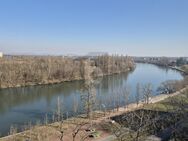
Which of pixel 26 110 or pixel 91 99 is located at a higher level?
pixel 91 99

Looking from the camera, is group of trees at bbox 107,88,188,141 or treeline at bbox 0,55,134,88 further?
treeline at bbox 0,55,134,88

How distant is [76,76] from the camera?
157 ft

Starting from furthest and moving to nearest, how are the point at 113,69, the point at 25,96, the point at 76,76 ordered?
1. the point at 113,69
2. the point at 76,76
3. the point at 25,96

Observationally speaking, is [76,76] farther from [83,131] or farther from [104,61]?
[83,131]

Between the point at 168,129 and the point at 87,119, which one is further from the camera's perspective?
the point at 87,119

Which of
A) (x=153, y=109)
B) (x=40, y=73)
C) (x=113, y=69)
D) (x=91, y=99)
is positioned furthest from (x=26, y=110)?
(x=113, y=69)

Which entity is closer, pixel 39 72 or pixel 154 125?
pixel 154 125

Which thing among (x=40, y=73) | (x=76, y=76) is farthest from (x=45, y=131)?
(x=76, y=76)

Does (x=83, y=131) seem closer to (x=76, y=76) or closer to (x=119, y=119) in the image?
(x=119, y=119)

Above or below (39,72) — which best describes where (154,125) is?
below

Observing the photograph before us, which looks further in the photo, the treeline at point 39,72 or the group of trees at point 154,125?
the treeline at point 39,72

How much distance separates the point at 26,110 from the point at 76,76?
24499mm

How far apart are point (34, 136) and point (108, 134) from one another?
407 cm

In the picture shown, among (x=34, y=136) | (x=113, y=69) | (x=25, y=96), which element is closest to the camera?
(x=34, y=136)
